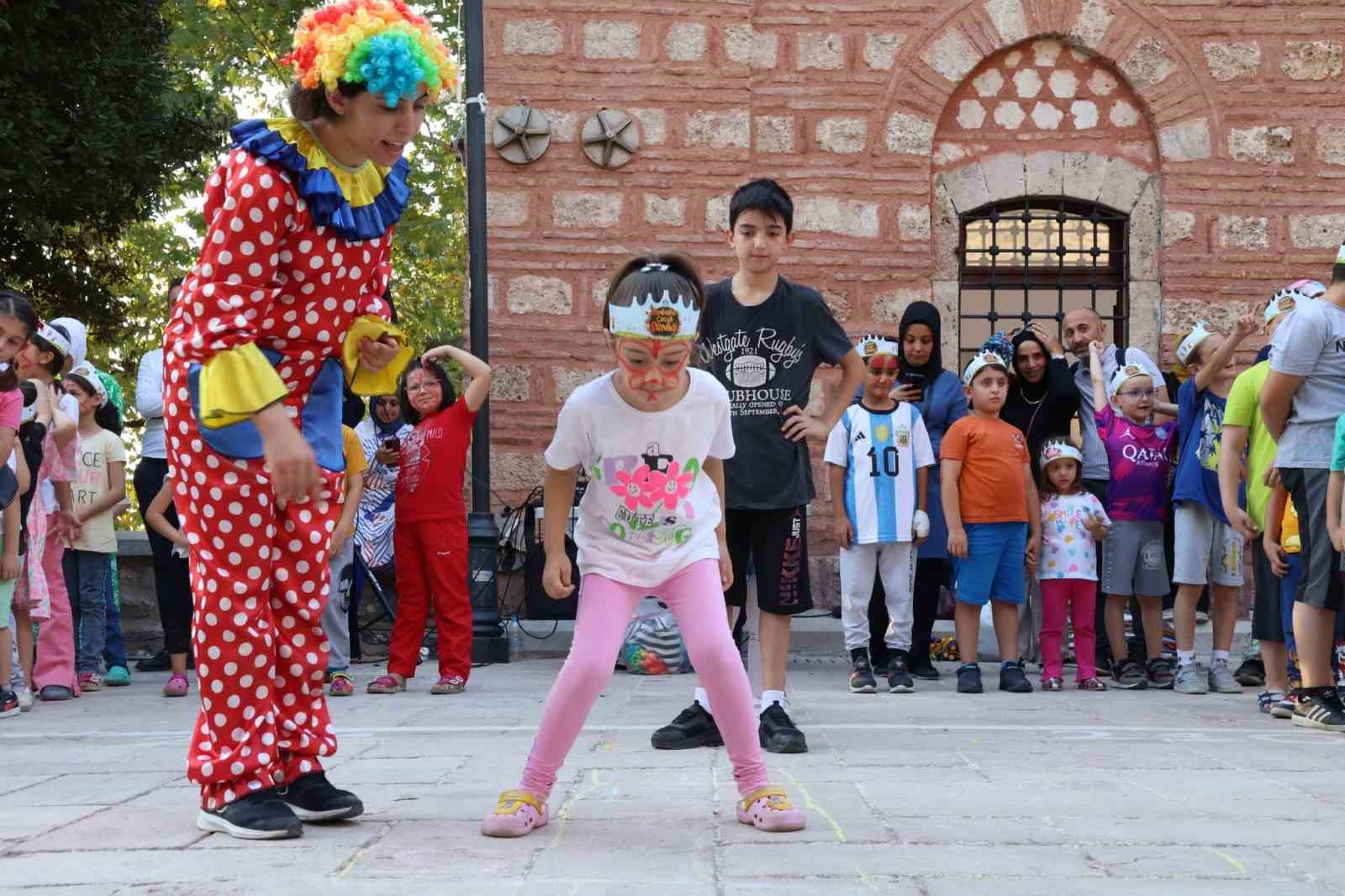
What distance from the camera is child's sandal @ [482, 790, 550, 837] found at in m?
3.86

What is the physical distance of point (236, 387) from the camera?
12.2 feet

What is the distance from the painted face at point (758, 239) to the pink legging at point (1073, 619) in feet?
11.5

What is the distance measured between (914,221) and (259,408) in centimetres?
918

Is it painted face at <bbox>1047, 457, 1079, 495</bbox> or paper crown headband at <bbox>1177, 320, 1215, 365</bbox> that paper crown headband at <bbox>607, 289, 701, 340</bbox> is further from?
paper crown headband at <bbox>1177, 320, 1215, 365</bbox>

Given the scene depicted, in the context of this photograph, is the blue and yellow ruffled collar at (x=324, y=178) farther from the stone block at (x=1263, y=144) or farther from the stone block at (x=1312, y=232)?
the stone block at (x=1312, y=232)

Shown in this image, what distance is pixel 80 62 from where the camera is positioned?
47.9 ft

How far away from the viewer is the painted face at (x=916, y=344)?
9.45 meters

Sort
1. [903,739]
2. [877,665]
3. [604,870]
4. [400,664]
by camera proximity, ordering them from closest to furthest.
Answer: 1. [604,870]
2. [903,739]
3. [400,664]
4. [877,665]

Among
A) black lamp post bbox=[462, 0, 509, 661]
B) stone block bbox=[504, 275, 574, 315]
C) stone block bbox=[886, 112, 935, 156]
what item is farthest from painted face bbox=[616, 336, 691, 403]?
stone block bbox=[886, 112, 935, 156]

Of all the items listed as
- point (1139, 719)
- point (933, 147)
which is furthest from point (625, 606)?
point (933, 147)

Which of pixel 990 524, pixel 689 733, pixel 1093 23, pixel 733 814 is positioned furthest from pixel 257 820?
pixel 1093 23

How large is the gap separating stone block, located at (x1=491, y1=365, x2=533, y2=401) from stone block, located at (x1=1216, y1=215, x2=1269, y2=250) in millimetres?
5206

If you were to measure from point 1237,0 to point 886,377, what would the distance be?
547cm

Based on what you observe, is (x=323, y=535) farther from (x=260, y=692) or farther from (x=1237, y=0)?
(x=1237, y=0)
